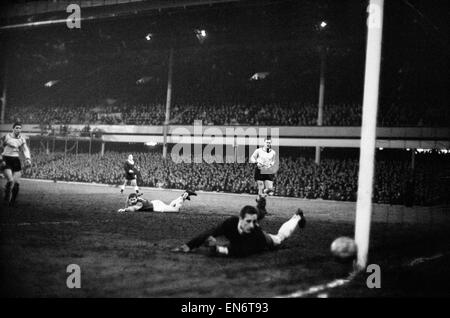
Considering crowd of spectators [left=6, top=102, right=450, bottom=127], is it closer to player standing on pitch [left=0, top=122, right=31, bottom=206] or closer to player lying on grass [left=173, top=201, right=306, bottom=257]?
player standing on pitch [left=0, top=122, right=31, bottom=206]

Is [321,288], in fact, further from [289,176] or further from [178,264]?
[289,176]

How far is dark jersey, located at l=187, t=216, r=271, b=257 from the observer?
556 centimetres

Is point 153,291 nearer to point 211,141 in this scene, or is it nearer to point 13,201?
point 13,201

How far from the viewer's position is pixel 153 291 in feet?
12.8

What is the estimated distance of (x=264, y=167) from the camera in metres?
12.1

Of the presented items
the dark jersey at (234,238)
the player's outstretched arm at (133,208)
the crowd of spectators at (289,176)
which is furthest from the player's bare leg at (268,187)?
the crowd of spectators at (289,176)

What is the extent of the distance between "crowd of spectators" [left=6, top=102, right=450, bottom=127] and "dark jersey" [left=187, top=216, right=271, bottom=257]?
21.1 metres

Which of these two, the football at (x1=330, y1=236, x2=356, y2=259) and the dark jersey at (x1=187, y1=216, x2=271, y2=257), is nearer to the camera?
the football at (x1=330, y1=236, x2=356, y2=259)

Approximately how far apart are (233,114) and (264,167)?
17947 millimetres

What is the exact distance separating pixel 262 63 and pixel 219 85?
3.84 m

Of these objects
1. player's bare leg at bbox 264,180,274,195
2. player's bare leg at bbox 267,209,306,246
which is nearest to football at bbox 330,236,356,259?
player's bare leg at bbox 267,209,306,246

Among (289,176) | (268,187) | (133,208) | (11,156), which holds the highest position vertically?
(11,156)

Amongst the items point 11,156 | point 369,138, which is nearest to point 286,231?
point 369,138
